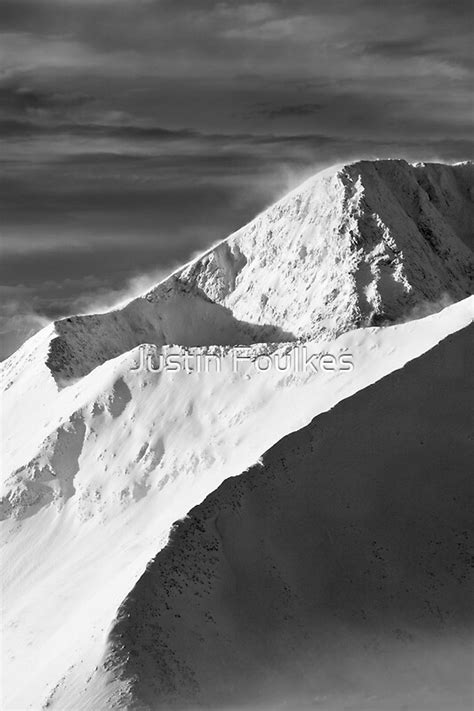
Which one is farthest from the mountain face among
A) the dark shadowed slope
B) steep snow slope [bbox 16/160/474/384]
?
steep snow slope [bbox 16/160/474/384]

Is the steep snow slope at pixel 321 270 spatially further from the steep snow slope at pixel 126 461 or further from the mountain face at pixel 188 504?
the steep snow slope at pixel 126 461

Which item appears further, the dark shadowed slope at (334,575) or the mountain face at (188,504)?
the mountain face at (188,504)

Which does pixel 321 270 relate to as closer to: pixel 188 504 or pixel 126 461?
pixel 126 461

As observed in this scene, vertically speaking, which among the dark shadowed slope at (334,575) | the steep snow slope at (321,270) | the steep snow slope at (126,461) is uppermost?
the steep snow slope at (321,270)

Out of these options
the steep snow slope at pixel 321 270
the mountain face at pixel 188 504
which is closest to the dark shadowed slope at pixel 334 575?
the mountain face at pixel 188 504

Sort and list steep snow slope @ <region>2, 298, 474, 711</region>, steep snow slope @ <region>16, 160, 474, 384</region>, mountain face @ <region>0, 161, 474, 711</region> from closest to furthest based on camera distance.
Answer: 1. mountain face @ <region>0, 161, 474, 711</region>
2. steep snow slope @ <region>2, 298, 474, 711</region>
3. steep snow slope @ <region>16, 160, 474, 384</region>

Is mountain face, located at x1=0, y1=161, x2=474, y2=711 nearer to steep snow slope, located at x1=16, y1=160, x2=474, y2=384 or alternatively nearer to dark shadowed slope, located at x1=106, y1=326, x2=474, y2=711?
dark shadowed slope, located at x1=106, y1=326, x2=474, y2=711
